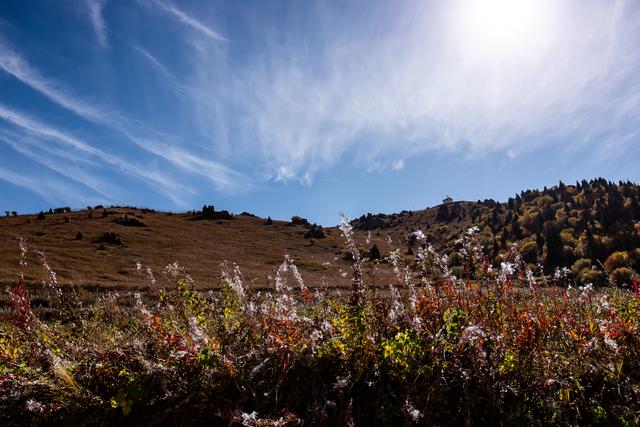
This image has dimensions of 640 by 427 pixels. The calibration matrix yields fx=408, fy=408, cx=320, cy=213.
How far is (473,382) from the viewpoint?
3.12 m

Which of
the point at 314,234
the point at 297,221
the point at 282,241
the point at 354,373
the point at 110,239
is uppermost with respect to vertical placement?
the point at 297,221

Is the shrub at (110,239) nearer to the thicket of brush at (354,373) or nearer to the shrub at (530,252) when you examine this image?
the shrub at (530,252)

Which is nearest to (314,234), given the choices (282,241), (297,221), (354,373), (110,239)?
(282,241)

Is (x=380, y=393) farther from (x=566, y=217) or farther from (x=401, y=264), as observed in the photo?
(x=566, y=217)

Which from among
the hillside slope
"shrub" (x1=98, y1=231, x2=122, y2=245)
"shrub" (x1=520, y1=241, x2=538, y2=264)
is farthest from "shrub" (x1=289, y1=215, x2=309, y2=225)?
"shrub" (x1=520, y1=241, x2=538, y2=264)

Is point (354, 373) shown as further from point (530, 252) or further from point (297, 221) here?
point (297, 221)

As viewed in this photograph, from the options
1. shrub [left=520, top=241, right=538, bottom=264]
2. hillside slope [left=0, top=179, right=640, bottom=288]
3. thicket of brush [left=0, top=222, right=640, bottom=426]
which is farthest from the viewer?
shrub [left=520, top=241, right=538, bottom=264]

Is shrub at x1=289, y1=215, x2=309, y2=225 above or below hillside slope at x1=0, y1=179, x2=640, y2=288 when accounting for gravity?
above

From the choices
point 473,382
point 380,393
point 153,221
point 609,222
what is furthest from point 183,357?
point 153,221

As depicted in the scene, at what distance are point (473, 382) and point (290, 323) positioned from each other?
1593 millimetres

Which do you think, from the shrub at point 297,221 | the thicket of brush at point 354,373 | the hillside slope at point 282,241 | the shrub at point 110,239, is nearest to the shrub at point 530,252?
the hillside slope at point 282,241

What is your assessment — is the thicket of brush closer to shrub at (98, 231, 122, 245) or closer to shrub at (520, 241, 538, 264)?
shrub at (520, 241, 538, 264)

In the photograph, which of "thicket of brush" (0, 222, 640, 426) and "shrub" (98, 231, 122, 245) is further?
"shrub" (98, 231, 122, 245)

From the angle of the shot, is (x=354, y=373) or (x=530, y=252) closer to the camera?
(x=354, y=373)
